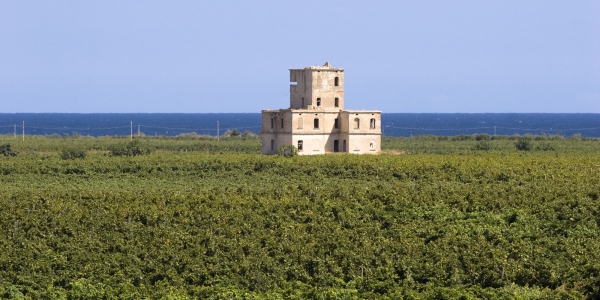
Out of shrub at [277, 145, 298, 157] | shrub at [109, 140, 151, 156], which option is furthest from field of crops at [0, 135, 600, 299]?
shrub at [109, 140, 151, 156]

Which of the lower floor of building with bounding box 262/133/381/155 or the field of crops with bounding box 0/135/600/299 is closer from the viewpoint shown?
the field of crops with bounding box 0/135/600/299

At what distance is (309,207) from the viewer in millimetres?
43031

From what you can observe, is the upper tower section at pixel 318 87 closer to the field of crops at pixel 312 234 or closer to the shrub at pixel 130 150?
the field of crops at pixel 312 234

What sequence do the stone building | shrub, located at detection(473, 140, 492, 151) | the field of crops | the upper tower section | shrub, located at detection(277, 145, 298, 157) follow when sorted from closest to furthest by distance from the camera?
the field of crops, shrub, located at detection(277, 145, 298, 157), the stone building, the upper tower section, shrub, located at detection(473, 140, 492, 151)

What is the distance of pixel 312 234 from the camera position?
38031 mm

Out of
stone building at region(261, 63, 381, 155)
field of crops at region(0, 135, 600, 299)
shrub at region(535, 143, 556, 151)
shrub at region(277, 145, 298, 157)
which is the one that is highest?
stone building at region(261, 63, 381, 155)

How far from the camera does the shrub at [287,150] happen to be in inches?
2529

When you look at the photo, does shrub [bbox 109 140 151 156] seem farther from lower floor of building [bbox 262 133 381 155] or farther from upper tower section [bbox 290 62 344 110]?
upper tower section [bbox 290 62 344 110]

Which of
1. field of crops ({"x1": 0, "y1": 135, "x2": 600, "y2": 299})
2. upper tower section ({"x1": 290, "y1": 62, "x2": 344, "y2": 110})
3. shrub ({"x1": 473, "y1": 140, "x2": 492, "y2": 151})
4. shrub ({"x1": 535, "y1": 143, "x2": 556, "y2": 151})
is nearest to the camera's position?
field of crops ({"x1": 0, "y1": 135, "x2": 600, "y2": 299})

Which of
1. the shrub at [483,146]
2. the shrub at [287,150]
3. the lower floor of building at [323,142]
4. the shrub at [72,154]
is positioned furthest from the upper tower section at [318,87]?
the shrub at [483,146]

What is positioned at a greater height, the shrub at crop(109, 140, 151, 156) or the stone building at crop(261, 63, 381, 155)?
the stone building at crop(261, 63, 381, 155)

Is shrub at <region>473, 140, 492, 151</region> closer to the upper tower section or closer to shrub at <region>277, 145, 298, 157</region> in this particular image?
the upper tower section

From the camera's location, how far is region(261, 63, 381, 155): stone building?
65812 mm

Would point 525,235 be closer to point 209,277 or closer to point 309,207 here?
point 309,207
